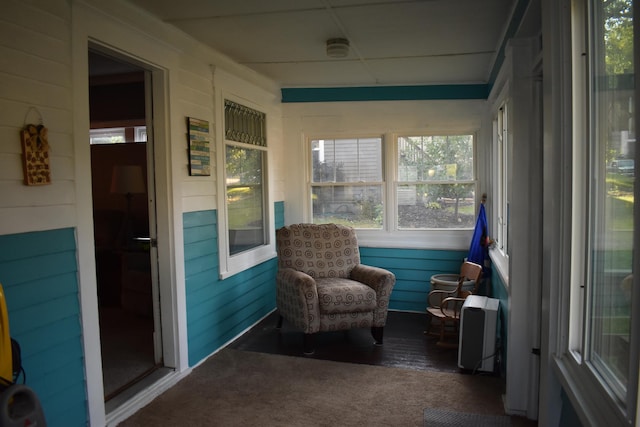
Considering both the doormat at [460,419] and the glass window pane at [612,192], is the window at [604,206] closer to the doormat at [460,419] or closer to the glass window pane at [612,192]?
the glass window pane at [612,192]

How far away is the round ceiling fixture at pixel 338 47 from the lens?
3520 mm

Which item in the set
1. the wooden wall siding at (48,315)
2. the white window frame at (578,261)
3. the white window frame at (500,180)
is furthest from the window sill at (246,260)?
the white window frame at (578,261)

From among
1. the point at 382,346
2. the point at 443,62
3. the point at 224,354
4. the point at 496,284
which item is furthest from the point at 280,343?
the point at 443,62

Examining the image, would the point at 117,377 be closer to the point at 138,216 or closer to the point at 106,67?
the point at 138,216

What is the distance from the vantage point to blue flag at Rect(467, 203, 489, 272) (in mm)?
4422

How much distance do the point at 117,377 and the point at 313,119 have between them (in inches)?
126

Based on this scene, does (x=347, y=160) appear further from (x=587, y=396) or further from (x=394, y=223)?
(x=587, y=396)

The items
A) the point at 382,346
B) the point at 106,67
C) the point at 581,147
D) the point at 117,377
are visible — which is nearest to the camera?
the point at 581,147

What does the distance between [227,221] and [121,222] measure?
1900 millimetres

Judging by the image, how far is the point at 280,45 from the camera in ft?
12.1

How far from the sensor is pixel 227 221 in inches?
158

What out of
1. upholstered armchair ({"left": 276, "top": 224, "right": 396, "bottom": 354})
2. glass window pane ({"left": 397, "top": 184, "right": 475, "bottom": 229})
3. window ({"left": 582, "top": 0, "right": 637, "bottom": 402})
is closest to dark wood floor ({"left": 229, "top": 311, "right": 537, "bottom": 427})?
upholstered armchair ({"left": 276, "top": 224, "right": 396, "bottom": 354})

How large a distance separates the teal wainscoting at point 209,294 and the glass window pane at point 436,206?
69.9 inches

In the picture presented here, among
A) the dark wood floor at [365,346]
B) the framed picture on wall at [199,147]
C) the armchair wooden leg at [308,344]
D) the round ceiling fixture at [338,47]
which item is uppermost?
the round ceiling fixture at [338,47]
